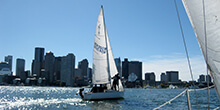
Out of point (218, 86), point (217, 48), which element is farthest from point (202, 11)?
point (218, 86)

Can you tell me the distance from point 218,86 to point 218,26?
4.10 feet

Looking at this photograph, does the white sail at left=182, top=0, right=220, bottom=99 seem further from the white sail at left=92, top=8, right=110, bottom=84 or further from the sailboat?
the white sail at left=92, top=8, right=110, bottom=84

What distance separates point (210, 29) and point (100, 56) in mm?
34316

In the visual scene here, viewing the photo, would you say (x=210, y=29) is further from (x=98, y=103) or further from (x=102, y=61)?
(x=102, y=61)

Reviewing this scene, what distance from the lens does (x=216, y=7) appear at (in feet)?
15.3

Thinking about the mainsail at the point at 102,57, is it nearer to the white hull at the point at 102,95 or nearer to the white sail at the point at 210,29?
the white hull at the point at 102,95

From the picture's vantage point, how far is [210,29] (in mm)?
4746

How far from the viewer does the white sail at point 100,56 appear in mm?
37963

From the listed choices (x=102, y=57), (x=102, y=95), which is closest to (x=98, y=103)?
(x=102, y=95)

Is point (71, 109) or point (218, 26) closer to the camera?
point (218, 26)

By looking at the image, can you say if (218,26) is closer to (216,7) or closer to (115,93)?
(216,7)

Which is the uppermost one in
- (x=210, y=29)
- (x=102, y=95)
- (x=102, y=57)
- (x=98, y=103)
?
(x=102, y=57)

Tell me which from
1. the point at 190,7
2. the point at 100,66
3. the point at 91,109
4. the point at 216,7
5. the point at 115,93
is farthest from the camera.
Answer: the point at 100,66

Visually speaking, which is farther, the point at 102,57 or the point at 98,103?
the point at 102,57
